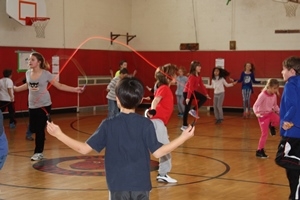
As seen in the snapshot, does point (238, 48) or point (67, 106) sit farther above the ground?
point (238, 48)

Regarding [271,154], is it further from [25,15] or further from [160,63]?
[160,63]

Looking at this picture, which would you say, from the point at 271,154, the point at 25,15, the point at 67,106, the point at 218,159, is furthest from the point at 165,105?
the point at 67,106

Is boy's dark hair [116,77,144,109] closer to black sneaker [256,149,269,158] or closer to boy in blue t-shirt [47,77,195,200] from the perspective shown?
boy in blue t-shirt [47,77,195,200]

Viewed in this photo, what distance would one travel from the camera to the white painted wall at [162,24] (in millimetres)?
18500

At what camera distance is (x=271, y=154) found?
35.6 ft

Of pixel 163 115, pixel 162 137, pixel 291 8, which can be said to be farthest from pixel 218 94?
pixel 162 137

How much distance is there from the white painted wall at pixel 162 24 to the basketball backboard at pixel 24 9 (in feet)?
1.47

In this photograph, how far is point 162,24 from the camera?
21328 millimetres

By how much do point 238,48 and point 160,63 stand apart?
337cm

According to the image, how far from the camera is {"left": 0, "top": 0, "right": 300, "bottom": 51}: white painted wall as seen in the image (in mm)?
18500

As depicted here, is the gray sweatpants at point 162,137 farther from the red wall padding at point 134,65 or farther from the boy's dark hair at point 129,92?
the red wall padding at point 134,65

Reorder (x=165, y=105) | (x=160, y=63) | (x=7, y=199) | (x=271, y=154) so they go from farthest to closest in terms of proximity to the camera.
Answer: (x=160, y=63), (x=271, y=154), (x=165, y=105), (x=7, y=199)

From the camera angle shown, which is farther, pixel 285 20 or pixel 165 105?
pixel 285 20

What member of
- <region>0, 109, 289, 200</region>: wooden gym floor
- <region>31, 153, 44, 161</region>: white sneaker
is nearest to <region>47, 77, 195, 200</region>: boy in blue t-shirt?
<region>0, 109, 289, 200</region>: wooden gym floor
